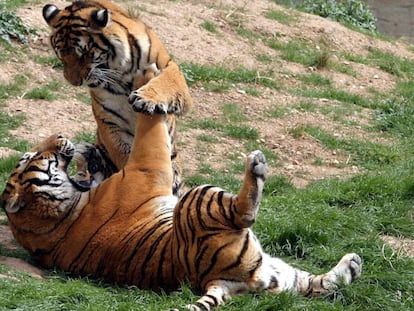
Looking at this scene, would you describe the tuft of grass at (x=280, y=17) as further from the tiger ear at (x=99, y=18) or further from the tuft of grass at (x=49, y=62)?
the tiger ear at (x=99, y=18)

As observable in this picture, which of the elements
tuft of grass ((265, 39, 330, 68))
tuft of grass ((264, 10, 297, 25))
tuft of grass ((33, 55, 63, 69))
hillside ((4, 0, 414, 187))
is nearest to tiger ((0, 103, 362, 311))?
hillside ((4, 0, 414, 187))

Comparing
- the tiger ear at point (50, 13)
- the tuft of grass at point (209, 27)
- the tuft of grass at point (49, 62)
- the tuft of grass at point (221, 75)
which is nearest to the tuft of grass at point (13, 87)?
the tuft of grass at point (49, 62)

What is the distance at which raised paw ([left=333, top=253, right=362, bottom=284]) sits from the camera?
5309mm

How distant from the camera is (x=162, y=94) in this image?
5.87m

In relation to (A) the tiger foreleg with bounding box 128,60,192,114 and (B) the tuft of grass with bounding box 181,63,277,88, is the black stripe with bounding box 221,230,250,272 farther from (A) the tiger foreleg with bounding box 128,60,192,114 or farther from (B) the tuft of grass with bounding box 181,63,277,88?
(B) the tuft of grass with bounding box 181,63,277,88

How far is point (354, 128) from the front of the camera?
9.70m

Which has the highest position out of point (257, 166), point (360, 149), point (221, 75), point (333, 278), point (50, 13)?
point (50, 13)

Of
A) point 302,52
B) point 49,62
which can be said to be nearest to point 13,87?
point 49,62

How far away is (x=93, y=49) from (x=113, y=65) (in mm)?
169

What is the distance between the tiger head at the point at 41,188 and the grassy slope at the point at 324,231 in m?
0.39

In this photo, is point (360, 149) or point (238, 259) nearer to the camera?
point (238, 259)

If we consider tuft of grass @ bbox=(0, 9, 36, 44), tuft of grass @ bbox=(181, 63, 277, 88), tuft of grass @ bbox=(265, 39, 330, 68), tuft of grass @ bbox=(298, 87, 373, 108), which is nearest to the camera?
tuft of grass @ bbox=(0, 9, 36, 44)

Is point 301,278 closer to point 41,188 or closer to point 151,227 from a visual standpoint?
point 151,227

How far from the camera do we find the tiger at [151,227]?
4.92 meters
